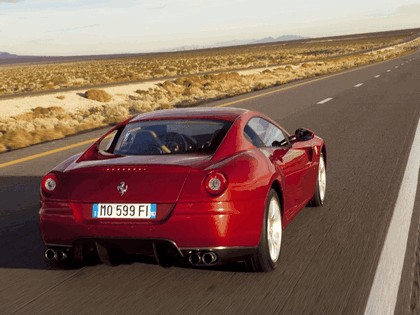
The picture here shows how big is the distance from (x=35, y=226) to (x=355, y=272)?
10.8ft

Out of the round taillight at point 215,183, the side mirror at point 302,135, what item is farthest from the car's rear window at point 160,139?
the side mirror at point 302,135

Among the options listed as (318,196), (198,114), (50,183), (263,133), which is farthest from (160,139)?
(318,196)

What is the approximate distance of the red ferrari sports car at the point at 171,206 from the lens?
4.40 meters

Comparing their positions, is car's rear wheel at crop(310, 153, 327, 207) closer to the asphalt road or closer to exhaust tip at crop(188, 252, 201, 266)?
the asphalt road

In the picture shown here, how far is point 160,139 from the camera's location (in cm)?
550

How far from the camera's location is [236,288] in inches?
179

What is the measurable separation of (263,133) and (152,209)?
1722mm

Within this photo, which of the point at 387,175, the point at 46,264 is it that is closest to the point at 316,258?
the point at 46,264

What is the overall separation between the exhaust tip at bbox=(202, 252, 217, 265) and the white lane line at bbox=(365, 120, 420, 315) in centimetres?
105

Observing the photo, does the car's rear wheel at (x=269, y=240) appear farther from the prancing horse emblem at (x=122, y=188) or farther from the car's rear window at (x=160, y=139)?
the prancing horse emblem at (x=122, y=188)

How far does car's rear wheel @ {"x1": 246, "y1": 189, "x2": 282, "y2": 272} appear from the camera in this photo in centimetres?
472

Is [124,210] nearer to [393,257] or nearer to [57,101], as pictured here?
[393,257]

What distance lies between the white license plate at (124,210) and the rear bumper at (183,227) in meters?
0.04

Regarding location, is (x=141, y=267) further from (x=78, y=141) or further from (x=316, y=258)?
(x=78, y=141)
